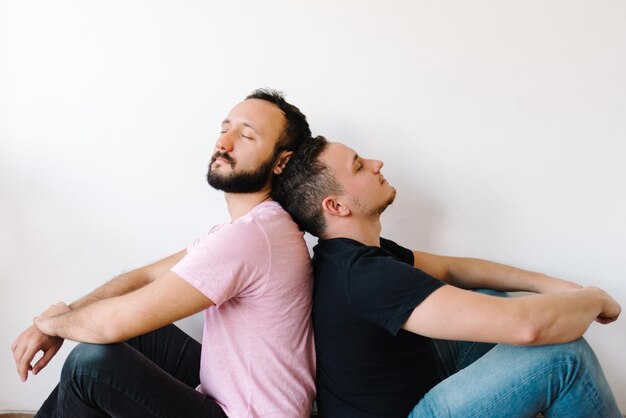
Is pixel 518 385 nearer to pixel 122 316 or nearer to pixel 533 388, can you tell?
pixel 533 388

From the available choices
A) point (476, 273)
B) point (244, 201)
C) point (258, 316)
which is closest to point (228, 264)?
point (258, 316)

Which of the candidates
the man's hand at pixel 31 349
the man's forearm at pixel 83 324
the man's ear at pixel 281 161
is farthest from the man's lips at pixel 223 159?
the man's hand at pixel 31 349

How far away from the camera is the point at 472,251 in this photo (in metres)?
1.65

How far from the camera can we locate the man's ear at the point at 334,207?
4.11 feet

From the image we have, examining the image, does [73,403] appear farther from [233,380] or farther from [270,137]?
[270,137]

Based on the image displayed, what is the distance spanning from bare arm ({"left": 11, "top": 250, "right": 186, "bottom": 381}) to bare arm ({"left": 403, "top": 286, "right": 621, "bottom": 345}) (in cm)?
79

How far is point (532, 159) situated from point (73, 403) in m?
1.39

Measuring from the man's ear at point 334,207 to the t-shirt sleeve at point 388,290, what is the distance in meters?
0.18

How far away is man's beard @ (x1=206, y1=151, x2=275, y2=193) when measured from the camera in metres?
1.29

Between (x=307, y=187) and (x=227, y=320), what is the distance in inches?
14.5

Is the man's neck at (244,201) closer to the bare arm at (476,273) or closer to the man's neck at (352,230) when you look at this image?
the man's neck at (352,230)

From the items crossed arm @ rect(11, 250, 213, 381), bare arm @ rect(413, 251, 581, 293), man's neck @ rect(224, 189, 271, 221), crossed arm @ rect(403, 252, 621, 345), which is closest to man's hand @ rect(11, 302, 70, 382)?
crossed arm @ rect(11, 250, 213, 381)

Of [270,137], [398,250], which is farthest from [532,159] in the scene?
[270,137]

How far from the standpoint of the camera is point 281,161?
4.45 ft
